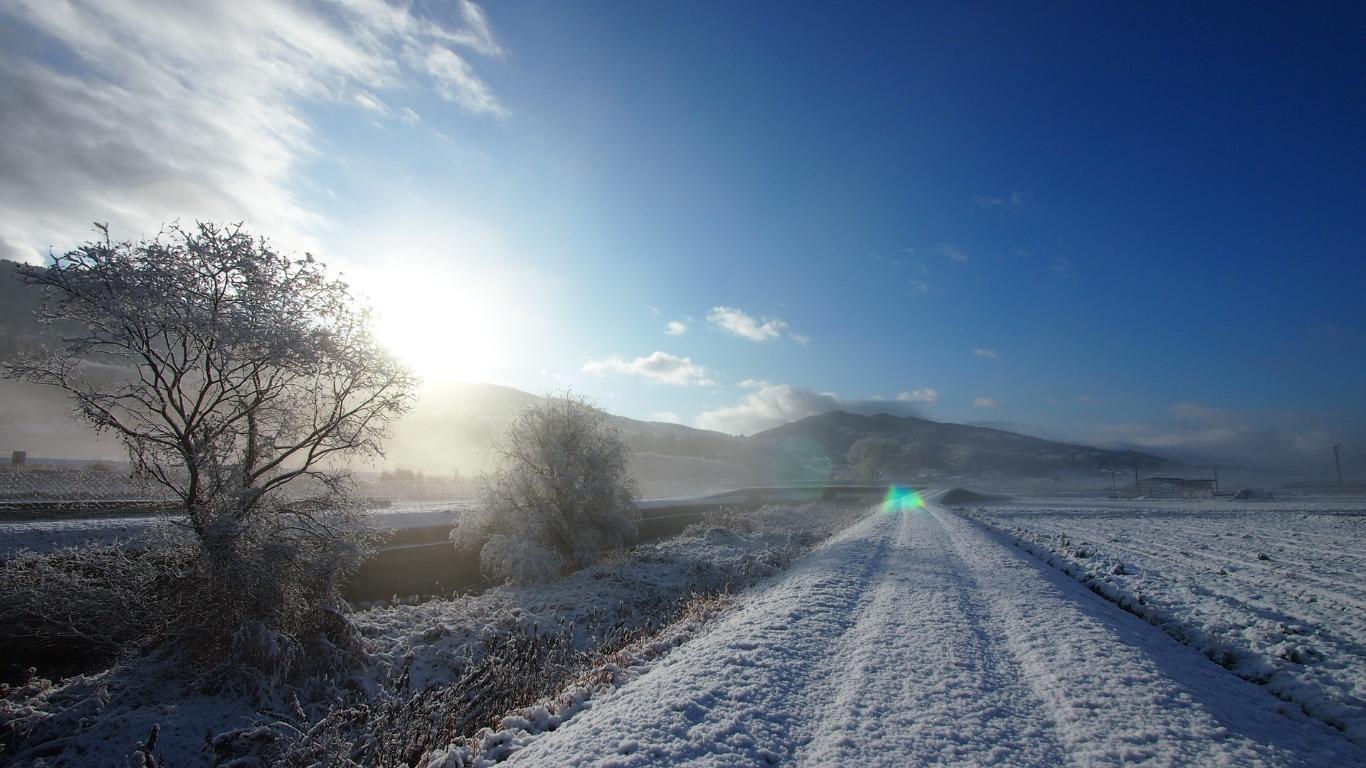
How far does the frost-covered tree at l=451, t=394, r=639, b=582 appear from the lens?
79.6ft

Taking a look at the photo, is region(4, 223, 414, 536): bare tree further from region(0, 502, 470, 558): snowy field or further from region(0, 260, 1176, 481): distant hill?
region(0, 502, 470, 558): snowy field

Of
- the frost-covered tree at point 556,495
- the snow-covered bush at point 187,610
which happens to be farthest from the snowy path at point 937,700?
the frost-covered tree at point 556,495

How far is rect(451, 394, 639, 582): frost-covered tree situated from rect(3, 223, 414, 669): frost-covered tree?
10813 mm

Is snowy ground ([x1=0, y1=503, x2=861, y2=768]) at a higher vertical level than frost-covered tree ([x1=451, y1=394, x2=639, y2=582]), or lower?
lower

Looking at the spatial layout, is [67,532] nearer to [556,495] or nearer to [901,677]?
[556,495]

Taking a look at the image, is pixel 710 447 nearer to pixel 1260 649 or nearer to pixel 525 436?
pixel 525 436

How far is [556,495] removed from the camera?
2553cm

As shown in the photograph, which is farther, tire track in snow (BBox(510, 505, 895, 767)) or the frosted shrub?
the frosted shrub

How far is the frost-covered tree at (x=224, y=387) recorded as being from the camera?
10.6m

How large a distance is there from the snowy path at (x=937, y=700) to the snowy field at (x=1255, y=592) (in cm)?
60

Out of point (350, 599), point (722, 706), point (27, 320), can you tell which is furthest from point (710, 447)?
point (722, 706)

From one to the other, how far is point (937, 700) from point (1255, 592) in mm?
12605

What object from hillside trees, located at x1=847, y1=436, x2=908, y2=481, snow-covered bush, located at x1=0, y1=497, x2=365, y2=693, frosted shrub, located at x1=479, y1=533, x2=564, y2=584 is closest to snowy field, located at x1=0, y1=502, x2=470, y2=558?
snow-covered bush, located at x1=0, y1=497, x2=365, y2=693

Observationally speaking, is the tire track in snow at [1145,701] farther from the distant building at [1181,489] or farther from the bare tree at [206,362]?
the distant building at [1181,489]
